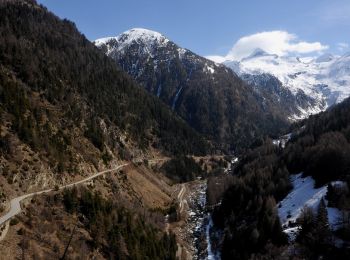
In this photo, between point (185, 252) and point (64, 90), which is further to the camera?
point (64, 90)

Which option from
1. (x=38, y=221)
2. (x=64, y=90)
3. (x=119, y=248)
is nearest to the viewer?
(x=38, y=221)

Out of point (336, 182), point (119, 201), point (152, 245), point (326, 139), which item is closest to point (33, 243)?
point (152, 245)

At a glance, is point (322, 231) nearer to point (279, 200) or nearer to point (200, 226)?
point (279, 200)

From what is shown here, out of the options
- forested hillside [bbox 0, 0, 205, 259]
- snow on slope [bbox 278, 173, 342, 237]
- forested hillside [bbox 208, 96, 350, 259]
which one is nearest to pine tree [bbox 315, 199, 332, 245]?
forested hillside [bbox 208, 96, 350, 259]

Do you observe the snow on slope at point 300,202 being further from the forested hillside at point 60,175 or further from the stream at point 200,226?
the forested hillside at point 60,175

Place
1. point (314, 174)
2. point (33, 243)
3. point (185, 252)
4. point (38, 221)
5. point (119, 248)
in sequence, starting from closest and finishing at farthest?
1. point (33, 243)
2. point (38, 221)
3. point (119, 248)
4. point (185, 252)
5. point (314, 174)

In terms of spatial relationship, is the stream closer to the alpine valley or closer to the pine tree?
the alpine valley

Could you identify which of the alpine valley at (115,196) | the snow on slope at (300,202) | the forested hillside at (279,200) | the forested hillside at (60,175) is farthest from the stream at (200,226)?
the snow on slope at (300,202)

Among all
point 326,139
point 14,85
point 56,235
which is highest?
point 14,85

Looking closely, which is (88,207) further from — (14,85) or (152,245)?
(14,85)
